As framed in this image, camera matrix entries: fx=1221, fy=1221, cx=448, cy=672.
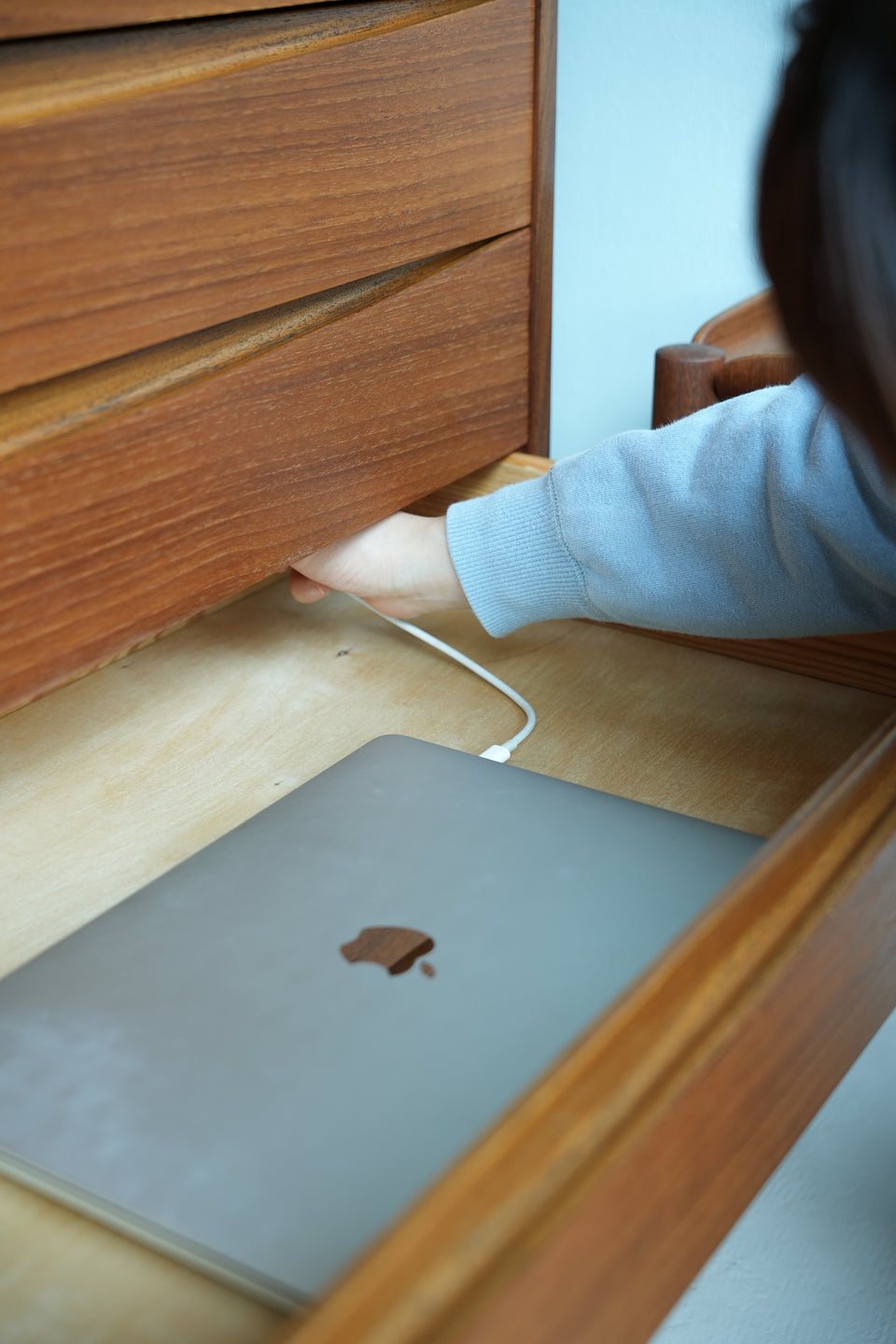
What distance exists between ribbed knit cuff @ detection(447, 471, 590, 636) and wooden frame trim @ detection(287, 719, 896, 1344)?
253 millimetres

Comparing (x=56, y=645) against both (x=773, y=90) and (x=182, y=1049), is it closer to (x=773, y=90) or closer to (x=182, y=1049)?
(x=182, y=1049)

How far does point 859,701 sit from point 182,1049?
0.41 metres

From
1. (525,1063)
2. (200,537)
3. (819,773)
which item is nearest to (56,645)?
(200,537)

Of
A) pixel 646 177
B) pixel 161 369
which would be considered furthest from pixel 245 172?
pixel 646 177

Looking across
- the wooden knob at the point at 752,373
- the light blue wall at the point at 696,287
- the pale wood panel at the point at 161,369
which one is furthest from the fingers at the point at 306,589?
the light blue wall at the point at 696,287

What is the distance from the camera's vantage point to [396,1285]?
0.24 m

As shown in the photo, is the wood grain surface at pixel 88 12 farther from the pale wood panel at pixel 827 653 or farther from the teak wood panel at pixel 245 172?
the pale wood panel at pixel 827 653

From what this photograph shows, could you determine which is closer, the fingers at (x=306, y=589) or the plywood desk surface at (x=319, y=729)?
the plywood desk surface at (x=319, y=729)

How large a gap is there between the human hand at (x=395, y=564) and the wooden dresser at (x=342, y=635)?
3 centimetres

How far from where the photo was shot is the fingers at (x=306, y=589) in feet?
2.39

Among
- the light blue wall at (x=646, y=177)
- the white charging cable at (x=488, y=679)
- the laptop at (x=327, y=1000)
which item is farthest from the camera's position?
the light blue wall at (x=646, y=177)

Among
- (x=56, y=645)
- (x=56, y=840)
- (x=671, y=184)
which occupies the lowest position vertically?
(x=56, y=840)

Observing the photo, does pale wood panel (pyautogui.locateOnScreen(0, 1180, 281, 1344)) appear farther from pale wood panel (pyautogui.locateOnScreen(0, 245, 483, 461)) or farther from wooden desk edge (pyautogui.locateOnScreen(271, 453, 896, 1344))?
pale wood panel (pyautogui.locateOnScreen(0, 245, 483, 461))

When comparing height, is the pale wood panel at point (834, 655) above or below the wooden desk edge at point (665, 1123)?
below
